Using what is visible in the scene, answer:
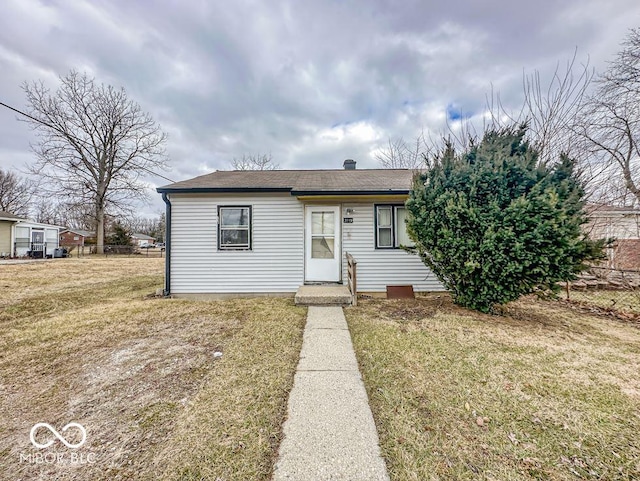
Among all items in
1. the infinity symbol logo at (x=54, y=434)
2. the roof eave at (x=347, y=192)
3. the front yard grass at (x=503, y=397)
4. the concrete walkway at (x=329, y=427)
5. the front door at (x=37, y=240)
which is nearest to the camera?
the concrete walkway at (x=329, y=427)

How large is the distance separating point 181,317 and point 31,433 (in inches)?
116

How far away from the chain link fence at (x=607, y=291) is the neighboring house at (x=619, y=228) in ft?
1.64

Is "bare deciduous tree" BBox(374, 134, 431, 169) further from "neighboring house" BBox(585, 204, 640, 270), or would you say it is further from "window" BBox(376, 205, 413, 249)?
"window" BBox(376, 205, 413, 249)

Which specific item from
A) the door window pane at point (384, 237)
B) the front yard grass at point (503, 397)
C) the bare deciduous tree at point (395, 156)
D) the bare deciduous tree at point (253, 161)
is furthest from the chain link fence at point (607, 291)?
the bare deciduous tree at point (253, 161)

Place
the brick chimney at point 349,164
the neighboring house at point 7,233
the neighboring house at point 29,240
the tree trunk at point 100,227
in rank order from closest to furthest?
the brick chimney at point 349,164 → the neighboring house at point 7,233 → the neighboring house at point 29,240 → the tree trunk at point 100,227

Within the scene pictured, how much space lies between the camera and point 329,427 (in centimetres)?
197

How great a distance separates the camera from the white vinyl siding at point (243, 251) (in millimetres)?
6555

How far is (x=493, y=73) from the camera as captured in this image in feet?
22.7

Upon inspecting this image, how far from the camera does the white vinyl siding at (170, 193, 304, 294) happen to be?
6.55m

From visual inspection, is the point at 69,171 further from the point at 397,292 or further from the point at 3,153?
the point at 397,292

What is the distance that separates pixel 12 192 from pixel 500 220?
162ft

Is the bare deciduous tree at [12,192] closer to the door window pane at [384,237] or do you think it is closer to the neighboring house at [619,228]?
the door window pane at [384,237]

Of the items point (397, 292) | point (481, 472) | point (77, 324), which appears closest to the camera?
point (481, 472)

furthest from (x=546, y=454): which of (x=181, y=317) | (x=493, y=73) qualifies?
(x=493, y=73)
